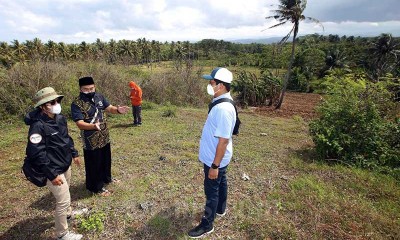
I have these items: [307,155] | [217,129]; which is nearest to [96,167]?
[217,129]

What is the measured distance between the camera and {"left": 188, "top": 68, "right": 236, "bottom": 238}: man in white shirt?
2609 millimetres

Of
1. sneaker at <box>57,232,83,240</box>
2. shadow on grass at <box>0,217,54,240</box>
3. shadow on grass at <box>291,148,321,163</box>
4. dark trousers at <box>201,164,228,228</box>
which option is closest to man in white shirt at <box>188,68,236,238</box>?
dark trousers at <box>201,164,228,228</box>

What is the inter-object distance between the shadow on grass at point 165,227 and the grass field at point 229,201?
0.5 inches

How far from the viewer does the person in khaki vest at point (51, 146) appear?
2.60 metres

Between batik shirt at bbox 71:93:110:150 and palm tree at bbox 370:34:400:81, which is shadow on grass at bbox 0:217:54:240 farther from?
palm tree at bbox 370:34:400:81

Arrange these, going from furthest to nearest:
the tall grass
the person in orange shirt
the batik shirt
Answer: the tall grass, the person in orange shirt, the batik shirt

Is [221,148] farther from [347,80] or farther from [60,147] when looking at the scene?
[347,80]

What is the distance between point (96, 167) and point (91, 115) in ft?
2.65

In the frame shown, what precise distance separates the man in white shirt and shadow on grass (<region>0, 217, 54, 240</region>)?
1.89 metres

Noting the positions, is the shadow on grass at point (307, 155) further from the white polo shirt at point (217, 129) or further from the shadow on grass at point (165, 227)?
the white polo shirt at point (217, 129)

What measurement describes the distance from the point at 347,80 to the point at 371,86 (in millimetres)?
736

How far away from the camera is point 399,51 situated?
34000 millimetres

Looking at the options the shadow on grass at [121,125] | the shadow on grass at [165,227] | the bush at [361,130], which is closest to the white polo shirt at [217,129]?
the shadow on grass at [165,227]

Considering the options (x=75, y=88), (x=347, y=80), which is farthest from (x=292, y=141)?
(x=75, y=88)
